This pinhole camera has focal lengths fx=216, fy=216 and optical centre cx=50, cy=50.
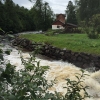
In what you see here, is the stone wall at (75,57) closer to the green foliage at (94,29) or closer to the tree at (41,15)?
the green foliage at (94,29)

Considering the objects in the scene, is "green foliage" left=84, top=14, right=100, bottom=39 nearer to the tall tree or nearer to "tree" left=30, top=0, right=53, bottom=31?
the tall tree

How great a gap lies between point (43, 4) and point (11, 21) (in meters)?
8.00

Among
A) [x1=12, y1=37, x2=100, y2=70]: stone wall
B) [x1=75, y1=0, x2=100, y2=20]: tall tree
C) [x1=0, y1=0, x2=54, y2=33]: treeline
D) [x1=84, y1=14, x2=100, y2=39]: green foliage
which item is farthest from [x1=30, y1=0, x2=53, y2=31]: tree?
[x1=12, y1=37, x2=100, y2=70]: stone wall

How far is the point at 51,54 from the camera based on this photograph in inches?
634

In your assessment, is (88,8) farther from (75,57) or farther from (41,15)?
(75,57)

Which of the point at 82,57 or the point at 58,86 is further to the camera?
the point at 82,57

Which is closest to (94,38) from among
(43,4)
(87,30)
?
(87,30)

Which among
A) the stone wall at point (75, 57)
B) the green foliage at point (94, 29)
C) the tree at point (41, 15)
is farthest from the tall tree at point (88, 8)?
the stone wall at point (75, 57)

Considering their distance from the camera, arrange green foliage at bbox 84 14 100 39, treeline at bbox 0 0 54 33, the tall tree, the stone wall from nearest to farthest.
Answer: the stone wall, green foliage at bbox 84 14 100 39, the tall tree, treeline at bbox 0 0 54 33

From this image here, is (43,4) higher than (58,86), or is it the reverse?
(43,4)

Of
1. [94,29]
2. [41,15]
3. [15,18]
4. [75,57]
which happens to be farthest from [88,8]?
[75,57]

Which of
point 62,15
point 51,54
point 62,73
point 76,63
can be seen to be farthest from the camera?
point 62,15

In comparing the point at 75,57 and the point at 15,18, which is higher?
the point at 15,18

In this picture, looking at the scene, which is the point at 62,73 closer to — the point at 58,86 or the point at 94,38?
the point at 58,86
